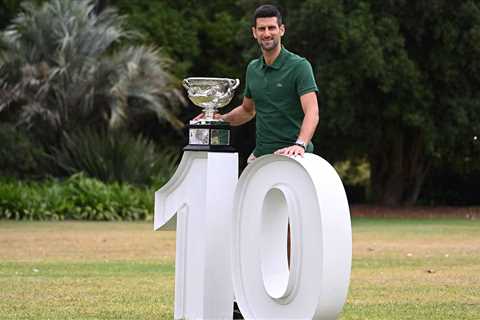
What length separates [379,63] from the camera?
29.8 m

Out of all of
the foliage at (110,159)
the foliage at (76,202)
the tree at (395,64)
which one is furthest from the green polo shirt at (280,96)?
the tree at (395,64)

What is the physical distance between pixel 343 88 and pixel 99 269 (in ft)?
56.9

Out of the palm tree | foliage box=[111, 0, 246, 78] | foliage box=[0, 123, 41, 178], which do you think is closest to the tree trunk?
foliage box=[111, 0, 246, 78]

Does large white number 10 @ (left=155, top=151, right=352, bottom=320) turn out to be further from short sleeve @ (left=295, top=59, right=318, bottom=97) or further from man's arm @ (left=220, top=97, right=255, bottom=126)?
short sleeve @ (left=295, top=59, right=318, bottom=97)

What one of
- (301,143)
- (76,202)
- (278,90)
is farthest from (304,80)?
(76,202)

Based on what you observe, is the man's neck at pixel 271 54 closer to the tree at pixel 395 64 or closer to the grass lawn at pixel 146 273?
the grass lawn at pixel 146 273

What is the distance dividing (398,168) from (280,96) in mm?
27911

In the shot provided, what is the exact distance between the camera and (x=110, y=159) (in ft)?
92.4

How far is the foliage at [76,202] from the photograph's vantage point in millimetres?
25641

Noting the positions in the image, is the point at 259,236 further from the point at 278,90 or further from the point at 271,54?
the point at 271,54

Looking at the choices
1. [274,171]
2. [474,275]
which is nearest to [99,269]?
[474,275]

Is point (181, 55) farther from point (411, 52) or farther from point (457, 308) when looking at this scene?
point (457, 308)

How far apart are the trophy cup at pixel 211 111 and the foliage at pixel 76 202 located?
17.3 metres

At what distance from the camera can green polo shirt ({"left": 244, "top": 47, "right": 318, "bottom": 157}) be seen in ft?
27.2
